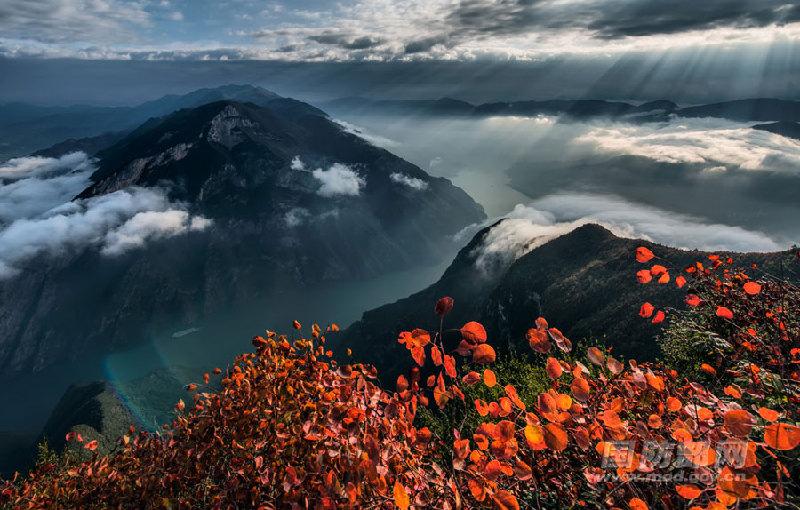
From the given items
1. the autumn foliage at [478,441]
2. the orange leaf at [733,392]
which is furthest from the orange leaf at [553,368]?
the orange leaf at [733,392]

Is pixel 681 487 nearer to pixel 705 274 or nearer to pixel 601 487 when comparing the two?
pixel 601 487

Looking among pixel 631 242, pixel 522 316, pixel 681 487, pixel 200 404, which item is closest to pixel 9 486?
pixel 200 404

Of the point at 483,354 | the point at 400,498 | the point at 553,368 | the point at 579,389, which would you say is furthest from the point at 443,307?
the point at 400,498

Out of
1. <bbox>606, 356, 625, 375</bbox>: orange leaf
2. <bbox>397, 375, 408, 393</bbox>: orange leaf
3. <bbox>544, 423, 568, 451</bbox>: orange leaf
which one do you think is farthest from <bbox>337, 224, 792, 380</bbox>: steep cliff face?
<bbox>544, 423, 568, 451</bbox>: orange leaf

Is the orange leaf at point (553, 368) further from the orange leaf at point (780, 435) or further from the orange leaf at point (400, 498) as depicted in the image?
the orange leaf at point (400, 498)

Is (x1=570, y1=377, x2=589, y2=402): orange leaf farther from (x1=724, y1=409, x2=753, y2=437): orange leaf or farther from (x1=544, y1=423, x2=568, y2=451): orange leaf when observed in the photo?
(x1=724, y1=409, x2=753, y2=437): orange leaf
